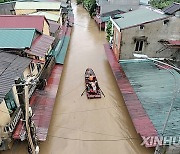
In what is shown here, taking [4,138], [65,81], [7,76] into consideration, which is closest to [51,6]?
[65,81]

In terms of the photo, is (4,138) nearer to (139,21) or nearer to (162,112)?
(162,112)

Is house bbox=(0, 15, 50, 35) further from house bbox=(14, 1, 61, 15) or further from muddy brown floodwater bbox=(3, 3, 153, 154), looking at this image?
house bbox=(14, 1, 61, 15)

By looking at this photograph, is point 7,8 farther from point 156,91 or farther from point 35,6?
point 156,91

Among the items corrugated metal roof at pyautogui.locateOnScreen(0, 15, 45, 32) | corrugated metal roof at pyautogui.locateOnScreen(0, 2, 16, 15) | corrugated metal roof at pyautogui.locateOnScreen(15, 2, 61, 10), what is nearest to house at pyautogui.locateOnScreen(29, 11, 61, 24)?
corrugated metal roof at pyautogui.locateOnScreen(15, 2, 61, 10)

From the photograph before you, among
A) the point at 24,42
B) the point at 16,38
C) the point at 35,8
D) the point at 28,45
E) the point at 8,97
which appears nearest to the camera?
the point at 8,97

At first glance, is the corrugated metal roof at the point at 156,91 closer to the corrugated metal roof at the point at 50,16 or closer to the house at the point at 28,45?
the house at the point at 28,45

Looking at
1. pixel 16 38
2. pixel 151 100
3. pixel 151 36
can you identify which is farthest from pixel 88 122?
pixel 151 36
